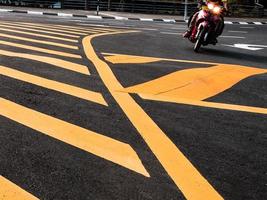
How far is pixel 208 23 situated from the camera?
39.7ft

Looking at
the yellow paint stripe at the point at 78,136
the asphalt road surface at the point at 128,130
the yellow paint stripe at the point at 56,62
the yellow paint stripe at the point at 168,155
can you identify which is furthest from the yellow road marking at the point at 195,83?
the yellow paint stripe at the point at 78,136

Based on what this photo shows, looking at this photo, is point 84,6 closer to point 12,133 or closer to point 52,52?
point 52,52

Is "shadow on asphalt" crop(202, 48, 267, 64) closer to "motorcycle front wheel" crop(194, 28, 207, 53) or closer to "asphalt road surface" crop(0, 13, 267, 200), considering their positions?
"motorcycle front wheel" crop(194, 28, 207, 53)

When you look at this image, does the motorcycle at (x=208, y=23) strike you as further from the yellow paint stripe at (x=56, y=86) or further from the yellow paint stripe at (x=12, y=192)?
the yellow paint stripe at (x=12, y=192)

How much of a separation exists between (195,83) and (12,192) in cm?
455

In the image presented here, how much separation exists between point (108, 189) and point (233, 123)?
7.43 ft

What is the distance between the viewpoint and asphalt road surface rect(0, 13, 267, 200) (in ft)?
11.4

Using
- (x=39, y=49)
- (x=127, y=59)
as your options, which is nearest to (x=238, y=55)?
(x=127, y=59)

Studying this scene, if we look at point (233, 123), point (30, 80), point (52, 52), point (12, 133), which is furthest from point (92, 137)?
point (52, 52)

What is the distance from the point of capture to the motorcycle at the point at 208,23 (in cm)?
1202

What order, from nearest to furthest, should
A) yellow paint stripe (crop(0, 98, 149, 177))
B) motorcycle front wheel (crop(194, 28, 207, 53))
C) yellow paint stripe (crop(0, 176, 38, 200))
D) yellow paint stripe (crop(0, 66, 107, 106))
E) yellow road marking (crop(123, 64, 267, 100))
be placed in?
yellow paint stripe (crop(0, 176, 38, 200)), yellow paint stripe (crop(0, 98, 149, 177)), yellow paint stripe (crop(0, 66, 107, 106)), yellow road marking (crop(123, 64, 267, 100)), motorcycle front wheel (crop(194, 28, 207, 53))

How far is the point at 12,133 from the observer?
4387 millimetres

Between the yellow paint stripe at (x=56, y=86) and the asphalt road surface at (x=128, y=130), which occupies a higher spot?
the yellow paint stripe at (x=56, y=86)

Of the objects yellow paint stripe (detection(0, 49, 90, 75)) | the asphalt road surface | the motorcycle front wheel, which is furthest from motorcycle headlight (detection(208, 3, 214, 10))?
yellow paint stripe (detection(0, 49, 90, 75))
